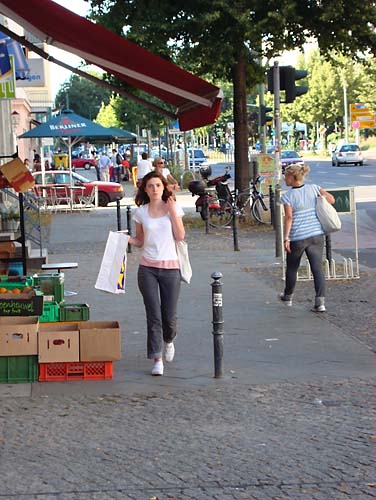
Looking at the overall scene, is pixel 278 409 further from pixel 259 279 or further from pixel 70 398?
pixel 259 279

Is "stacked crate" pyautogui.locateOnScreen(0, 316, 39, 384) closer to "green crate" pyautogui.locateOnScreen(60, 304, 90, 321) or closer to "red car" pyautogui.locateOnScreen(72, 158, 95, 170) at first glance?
"green crate" pyautogui.locateOnScreen(60, 304, 90, 321)

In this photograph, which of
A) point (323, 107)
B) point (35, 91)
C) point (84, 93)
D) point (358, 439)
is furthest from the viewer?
point (84, 93)

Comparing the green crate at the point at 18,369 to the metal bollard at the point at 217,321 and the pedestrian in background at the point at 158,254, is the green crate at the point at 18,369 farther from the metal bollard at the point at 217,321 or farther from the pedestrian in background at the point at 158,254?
the metal bollard at the point at 217,321

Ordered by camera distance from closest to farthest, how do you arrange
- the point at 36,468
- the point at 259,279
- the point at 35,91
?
1. the point at 36,468
2. the point at 259,279
3. the point at 35,91

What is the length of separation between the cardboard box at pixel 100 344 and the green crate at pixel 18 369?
0.42 m

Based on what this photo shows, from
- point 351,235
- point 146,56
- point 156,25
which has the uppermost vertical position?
point 156,25

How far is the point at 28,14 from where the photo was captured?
A: 890 cm

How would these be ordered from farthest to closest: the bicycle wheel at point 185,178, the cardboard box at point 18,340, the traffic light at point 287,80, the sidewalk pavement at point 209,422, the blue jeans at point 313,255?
the bicycle wheel at point 185,178, the traffic light at point 287,80, the blue jeans at point 313,255, the cardboard box at point 18,340, the sidewalk pavement at point 209,422

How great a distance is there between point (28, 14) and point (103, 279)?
96.7 inches

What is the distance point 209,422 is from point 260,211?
16.7 meters

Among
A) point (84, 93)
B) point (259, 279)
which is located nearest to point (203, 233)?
point (259, 279)

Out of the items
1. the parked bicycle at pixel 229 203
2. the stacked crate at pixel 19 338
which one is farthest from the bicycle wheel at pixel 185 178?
the stacked crate at pixel 19 338

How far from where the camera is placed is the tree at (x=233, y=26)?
21281mm

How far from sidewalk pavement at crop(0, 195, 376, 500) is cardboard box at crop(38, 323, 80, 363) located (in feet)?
0.78
